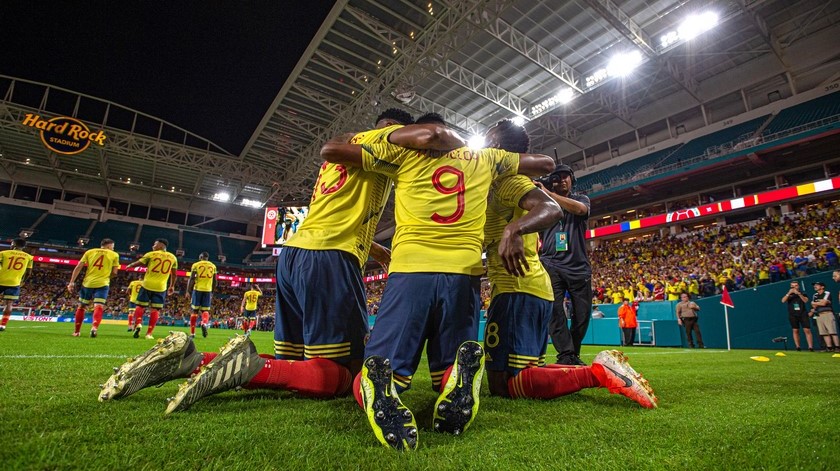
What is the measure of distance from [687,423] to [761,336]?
11.0 metres

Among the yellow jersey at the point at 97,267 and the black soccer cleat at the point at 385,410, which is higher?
the yellow jersey at the point at 97,267

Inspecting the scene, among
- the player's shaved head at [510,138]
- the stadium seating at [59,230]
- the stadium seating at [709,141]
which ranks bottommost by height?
the player's shaved head at [510,138]

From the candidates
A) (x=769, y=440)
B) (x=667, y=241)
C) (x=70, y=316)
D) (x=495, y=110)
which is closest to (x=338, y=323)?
(x=769, y=440)

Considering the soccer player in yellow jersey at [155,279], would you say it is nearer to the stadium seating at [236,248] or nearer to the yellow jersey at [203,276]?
the yellow jersey at [203,276]

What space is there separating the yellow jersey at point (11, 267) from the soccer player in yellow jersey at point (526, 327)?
33.2ft

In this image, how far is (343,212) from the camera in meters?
2.43

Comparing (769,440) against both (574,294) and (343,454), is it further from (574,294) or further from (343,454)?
(574,294)

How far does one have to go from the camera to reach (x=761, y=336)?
9875mm

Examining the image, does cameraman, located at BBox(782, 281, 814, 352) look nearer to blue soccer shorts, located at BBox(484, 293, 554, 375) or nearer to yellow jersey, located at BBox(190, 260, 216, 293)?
blue soccer shorts, located at BBox(484, 293, 554, 375)

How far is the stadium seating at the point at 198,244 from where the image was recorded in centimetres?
3534

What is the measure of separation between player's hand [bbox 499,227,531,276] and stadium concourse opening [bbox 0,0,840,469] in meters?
0.02

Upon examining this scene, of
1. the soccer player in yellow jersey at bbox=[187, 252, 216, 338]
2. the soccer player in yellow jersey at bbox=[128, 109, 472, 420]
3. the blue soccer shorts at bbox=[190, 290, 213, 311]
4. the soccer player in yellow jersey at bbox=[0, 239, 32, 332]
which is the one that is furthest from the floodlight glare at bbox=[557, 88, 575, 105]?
the soccer player in yellow jersey at bbox=[0, 239, 32, 332]

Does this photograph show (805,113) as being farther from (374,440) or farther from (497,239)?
(374,440)

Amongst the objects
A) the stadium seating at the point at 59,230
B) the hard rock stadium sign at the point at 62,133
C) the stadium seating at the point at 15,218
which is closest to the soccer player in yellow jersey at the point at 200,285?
the hard rock stadium sign at the point at 62,133
